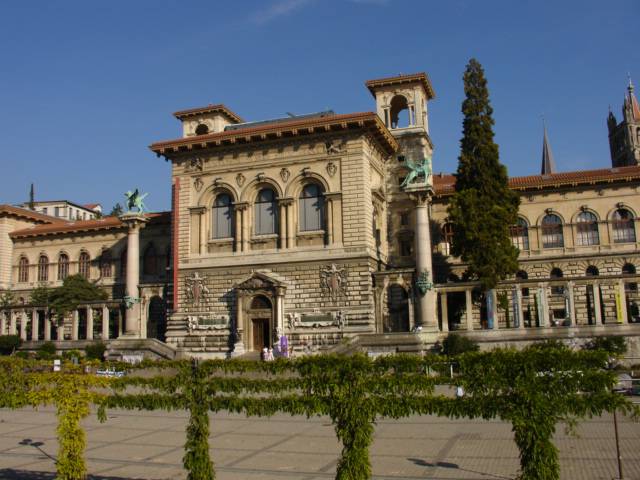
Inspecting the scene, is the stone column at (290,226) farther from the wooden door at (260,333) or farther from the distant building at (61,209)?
the distant building at (61,209)

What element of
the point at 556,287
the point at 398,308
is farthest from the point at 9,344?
the point at 556,287

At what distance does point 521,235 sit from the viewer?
47000 mm

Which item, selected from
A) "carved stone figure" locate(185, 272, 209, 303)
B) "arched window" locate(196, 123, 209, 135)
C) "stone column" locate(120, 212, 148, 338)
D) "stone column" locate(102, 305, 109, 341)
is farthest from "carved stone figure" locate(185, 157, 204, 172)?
"stone column" locate(102, 305, 109, 341)

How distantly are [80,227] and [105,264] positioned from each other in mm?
3901

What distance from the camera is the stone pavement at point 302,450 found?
41.8 ft

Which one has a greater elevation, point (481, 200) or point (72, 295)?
point (481, 200)

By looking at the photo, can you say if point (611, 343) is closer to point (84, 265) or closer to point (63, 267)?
point (84, 265)

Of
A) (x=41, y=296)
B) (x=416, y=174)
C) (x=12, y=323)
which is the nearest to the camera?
(x=416, y=174)

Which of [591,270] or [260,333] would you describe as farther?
[591,270]

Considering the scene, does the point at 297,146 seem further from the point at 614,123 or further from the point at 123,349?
the point at 614,123

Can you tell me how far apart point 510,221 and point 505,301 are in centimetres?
476

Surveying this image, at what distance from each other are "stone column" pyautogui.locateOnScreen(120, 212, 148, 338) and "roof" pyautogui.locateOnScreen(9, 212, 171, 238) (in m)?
6.53

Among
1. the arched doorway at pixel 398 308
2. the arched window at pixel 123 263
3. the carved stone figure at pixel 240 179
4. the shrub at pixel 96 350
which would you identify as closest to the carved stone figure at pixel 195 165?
the carved stone figure at pixel 240 179

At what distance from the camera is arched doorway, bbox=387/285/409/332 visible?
40938 millimetres
